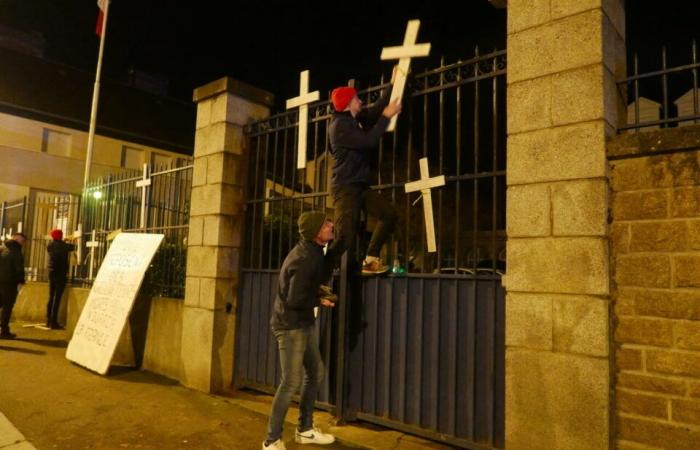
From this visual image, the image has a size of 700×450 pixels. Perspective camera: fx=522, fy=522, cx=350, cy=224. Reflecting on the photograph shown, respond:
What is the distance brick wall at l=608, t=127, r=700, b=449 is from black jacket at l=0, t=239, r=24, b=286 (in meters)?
9.50

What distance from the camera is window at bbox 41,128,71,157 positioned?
22.3 m

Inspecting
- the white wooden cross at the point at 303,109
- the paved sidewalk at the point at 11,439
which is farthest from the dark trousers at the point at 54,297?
the white wooden cross at the point at 303,109

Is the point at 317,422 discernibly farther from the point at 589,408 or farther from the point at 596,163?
the point at 596,163

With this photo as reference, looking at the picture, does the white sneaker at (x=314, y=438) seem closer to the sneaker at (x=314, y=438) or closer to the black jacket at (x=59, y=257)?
the sneaker at (x=314, y=438)

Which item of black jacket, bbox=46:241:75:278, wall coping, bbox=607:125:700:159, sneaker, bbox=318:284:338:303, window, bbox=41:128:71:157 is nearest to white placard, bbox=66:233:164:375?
black jacket, bbox=46:241:75:278

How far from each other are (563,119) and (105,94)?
83.8ft

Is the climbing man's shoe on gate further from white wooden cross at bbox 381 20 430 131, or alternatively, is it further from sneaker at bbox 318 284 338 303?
white wooden cross at bbox 381 20 430 131

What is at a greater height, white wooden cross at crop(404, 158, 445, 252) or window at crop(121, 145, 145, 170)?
window at crop(121, 145, 145, 170)

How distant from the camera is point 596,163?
133 inches

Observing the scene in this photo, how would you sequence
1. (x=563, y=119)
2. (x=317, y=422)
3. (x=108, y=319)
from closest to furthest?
(x=563, y=119)
(x=317, y=422)
(x=108, y=319)

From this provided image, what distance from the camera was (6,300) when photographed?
891 cm

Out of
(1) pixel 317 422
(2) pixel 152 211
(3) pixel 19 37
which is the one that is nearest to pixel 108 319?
(2) pixel 152 211

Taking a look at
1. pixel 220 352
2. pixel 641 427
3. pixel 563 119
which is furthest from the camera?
pixel 220 352

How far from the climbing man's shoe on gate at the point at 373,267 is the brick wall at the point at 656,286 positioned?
1938mm
